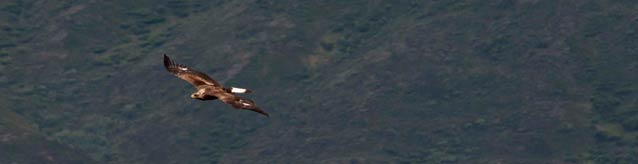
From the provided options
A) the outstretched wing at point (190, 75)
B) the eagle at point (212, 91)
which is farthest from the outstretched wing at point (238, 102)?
the outstretched wing at point (190, 75)

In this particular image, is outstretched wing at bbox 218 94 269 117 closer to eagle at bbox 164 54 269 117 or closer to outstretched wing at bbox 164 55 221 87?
eagle at bbox 164 54 269 117

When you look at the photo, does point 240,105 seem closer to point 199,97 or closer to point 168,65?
point 199,97

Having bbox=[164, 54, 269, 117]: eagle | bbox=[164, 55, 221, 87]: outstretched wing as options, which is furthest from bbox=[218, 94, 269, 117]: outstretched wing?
bbox=[164, 55, 221, 87]: outstretched wing

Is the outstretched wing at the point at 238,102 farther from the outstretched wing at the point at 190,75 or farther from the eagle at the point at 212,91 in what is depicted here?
the outstretched wing at the point at 190,75

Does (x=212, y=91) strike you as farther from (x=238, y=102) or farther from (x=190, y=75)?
(x=190, y=75)

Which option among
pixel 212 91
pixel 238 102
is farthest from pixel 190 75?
pixel 238 102

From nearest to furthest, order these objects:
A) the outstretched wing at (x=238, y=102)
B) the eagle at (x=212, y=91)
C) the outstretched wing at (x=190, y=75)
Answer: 1. the outstretched wing at (x=238, y=102)
2. the eagle at (x=212, y=91)
3. the outstretched wing at (x=190, y=75)

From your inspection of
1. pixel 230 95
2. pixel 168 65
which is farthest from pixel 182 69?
pixel 230 95
